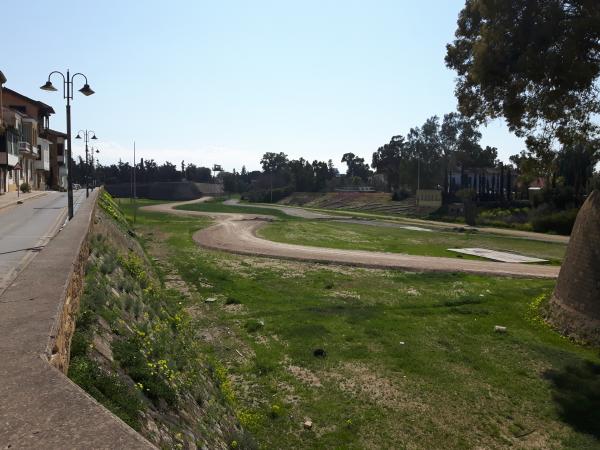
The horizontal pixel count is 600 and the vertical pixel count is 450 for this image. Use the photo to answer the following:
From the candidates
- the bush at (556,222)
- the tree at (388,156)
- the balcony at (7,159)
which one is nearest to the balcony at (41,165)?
the balcony at (7,159)

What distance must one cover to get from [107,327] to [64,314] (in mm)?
1540

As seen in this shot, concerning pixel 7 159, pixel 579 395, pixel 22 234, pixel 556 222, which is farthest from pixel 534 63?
pixel 7 159

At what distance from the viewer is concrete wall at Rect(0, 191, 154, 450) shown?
3.86 metres

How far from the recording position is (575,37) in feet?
54.3

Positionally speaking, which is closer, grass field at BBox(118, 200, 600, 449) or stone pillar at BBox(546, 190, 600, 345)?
grass field at BBox(118, 200, 600, 449)

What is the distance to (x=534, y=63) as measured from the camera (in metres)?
17.2

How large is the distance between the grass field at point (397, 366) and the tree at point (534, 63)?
7789 millimetres

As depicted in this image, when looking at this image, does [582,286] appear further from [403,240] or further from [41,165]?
[41,165]

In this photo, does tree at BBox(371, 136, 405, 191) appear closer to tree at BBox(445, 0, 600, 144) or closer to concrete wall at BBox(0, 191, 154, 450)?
tree at BBox(445, 0, 600, 144)

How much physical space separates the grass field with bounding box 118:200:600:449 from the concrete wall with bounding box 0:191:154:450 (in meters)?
4.13

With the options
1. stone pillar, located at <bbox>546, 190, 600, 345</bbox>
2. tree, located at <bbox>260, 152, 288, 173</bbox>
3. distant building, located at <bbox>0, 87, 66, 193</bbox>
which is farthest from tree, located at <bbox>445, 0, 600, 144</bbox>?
tree, located at <bbox>260, 152, 288, 173</bbox>

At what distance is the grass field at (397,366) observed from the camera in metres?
10.9

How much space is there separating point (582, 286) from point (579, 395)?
222 inches

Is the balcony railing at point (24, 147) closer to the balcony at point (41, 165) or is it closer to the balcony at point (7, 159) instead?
the balcony at point (7, 159)
